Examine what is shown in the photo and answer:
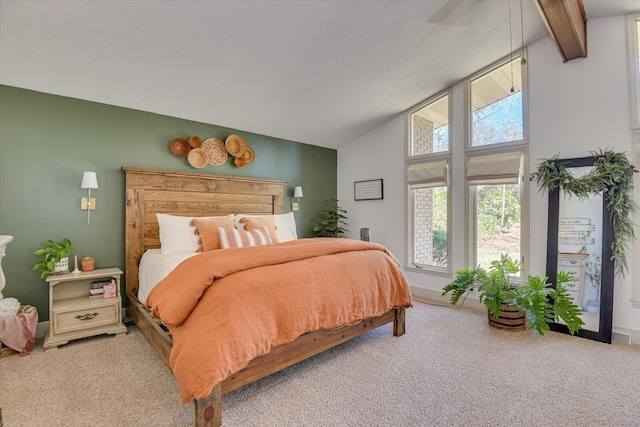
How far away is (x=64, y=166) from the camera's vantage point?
2.87m

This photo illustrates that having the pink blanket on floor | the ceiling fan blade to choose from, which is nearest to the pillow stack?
the pink blanket on floor

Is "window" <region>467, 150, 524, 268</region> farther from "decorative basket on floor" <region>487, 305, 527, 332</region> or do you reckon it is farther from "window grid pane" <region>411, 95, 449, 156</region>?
"decorative basket on floor" <region>487, 305, 527, 332</region>

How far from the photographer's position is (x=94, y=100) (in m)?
2.99

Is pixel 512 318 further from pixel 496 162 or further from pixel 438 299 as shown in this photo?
pixel 496 162

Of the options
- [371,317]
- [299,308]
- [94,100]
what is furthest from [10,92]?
[371,317]

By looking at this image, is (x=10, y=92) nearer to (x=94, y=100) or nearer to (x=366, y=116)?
(x=94, y=100)

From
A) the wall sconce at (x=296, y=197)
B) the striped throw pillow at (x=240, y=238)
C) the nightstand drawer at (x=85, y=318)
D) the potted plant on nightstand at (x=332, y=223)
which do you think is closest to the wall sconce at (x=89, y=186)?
the nightstand drawer at (x=85, y=318)

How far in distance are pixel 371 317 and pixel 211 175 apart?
249 cm

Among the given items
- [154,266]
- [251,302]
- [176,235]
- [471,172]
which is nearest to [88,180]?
[176,235]

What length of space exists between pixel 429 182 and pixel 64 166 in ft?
13.3

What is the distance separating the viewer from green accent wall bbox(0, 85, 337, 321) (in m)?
2.66

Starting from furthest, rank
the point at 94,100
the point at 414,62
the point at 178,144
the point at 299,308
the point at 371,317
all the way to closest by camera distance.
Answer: the point at 178,144 → the point at 414,62 → the point at 94,100 → the point at 371,317 → the point at 299,308

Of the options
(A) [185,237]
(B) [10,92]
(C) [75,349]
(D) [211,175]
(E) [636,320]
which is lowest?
(C) [75,349]

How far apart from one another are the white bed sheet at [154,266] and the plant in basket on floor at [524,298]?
2712 mm
